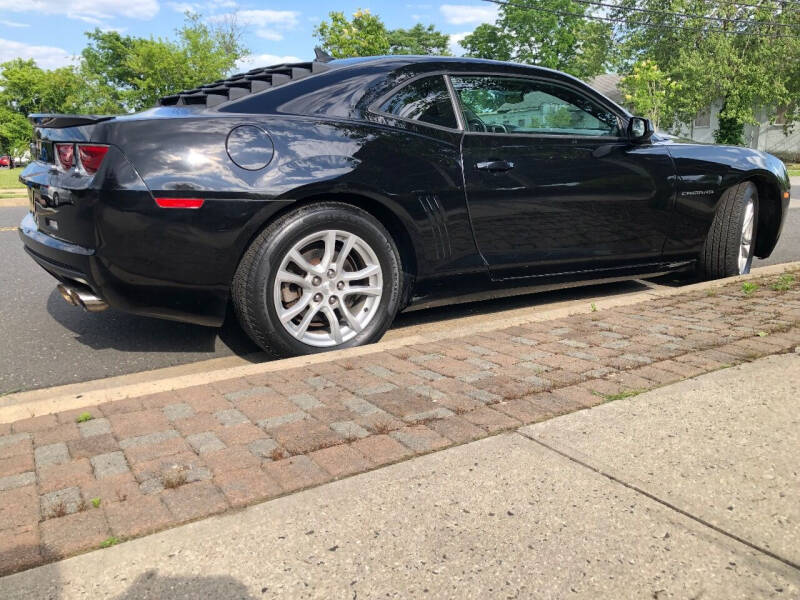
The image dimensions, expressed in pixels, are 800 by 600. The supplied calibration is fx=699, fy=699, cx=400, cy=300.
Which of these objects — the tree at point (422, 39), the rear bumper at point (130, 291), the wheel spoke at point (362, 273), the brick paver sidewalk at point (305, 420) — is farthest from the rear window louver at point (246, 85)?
the tree at point (422, 39)

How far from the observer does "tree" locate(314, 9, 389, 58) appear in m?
26.4

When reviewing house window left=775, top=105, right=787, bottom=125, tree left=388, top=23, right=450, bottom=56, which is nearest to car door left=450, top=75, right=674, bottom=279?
house window left=775, top=105, right=787, bottom=125

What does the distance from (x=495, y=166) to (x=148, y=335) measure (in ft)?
7.28

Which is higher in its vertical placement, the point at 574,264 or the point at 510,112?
the point at 510,112

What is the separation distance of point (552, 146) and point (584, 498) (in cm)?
259

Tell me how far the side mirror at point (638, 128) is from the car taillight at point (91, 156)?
3.13m

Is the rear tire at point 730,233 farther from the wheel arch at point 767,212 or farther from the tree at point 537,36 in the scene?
the tree at point 537,36

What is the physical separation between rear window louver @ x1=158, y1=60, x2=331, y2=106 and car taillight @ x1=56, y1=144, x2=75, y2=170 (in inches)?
22.7

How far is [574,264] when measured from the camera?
14.3ft

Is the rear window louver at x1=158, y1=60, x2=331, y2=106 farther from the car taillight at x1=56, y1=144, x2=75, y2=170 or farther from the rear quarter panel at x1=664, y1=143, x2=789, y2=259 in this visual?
the rear quarter panel at x1=664, y1=143, x2=789, y2=259

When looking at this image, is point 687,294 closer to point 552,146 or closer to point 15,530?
point 552,146

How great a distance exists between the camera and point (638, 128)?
4.46 meters

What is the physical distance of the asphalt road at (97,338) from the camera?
354cm

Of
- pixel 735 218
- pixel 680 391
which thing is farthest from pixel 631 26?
pixel 680 391
